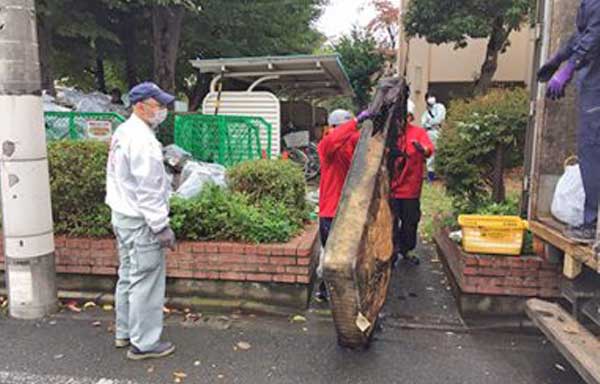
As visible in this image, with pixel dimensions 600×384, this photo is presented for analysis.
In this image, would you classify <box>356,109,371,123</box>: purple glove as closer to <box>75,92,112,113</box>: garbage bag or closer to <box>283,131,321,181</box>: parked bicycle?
<box>75,92,112,113</box>: garbage bag

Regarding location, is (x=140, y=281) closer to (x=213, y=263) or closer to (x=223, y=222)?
(x=213, y=263)

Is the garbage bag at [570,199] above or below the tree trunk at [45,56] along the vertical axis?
below

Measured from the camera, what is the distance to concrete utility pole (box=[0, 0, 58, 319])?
386 centimetres

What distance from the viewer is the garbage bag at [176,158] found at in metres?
7.37

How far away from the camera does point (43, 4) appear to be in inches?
342

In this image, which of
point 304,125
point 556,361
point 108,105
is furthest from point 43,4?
point 556,361

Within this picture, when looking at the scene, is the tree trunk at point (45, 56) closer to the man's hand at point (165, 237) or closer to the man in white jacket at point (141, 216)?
the man in white jacket at point (141, 216)

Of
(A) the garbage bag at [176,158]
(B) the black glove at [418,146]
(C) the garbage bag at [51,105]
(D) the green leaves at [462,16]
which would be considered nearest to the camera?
(B) the black glove at [418,146]

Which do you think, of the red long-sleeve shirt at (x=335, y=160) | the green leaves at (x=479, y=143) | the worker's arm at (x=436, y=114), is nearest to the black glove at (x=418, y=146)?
the green leaves at (x=479, y=143)

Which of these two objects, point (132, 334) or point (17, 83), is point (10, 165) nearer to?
point (17, 83)

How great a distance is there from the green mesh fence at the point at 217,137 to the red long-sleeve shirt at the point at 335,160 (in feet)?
14.5

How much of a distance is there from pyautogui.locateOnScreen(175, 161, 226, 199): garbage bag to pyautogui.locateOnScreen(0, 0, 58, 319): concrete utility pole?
4.63 feet

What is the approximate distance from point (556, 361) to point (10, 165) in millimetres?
4305

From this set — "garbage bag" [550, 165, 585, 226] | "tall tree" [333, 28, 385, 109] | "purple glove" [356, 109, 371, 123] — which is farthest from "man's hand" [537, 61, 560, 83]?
"tall tree" [333, 28, 385, 109]
